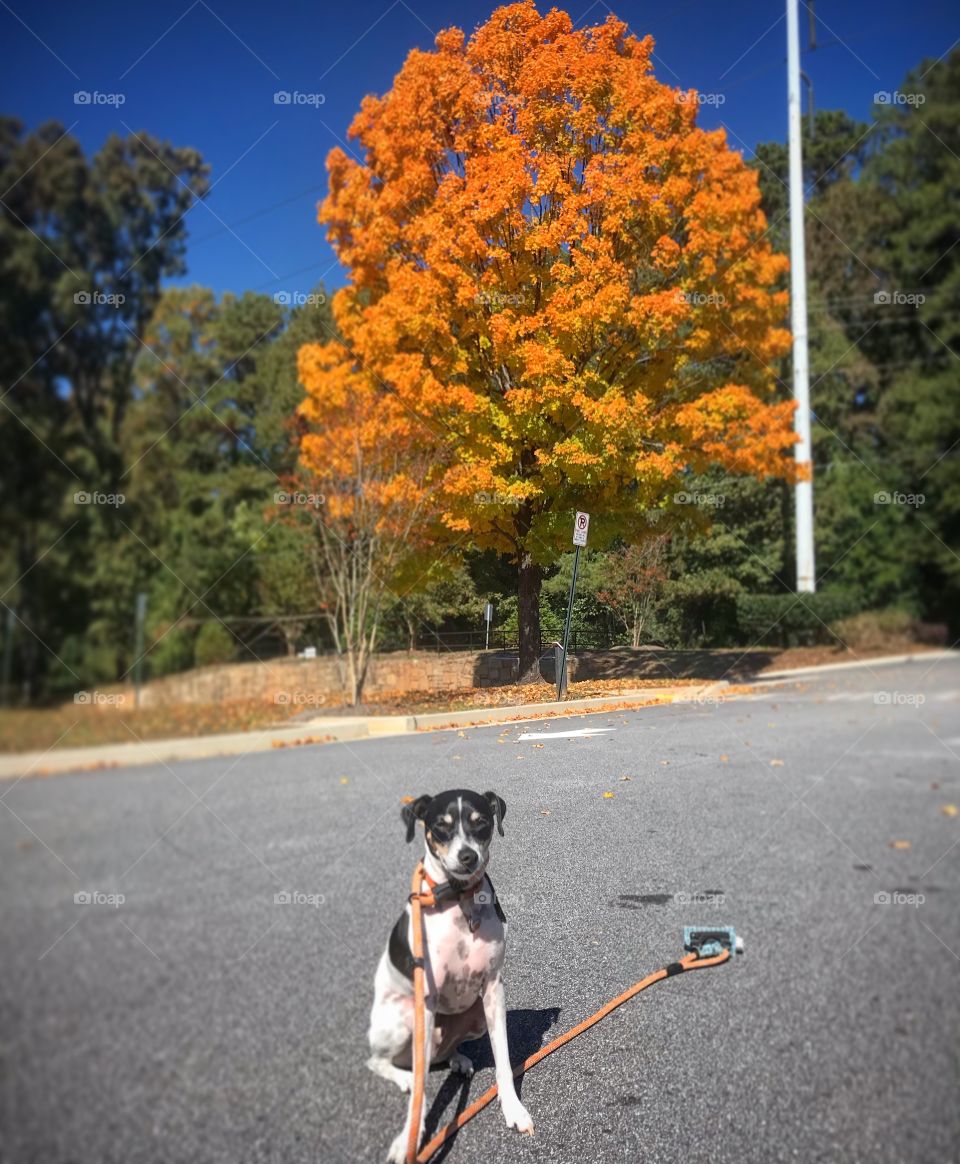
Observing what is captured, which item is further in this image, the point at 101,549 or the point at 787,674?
the point at 787,674

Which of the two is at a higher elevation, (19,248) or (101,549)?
(19,248)

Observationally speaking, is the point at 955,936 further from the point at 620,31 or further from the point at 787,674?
the point at 620,31

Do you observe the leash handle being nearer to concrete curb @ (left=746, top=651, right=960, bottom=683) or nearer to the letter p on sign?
concrete curb @ (left=746, top=651, right=960, bottom=683)

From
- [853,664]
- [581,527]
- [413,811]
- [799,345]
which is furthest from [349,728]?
[799,345]

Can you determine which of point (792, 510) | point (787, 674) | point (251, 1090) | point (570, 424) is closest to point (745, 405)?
point (792, 510)

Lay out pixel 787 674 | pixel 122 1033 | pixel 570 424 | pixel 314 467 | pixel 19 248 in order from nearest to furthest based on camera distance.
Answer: pixel 19 248
pixel 122 1033
pixel 314 467
pixel 570 424
pixel 787 674

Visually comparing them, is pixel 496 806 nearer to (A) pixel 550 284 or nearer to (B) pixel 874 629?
(B) pixel 874 629

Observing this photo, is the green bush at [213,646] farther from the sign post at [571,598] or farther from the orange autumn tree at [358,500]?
the sign post at [571,598]

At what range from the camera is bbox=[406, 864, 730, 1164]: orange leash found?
1890mm

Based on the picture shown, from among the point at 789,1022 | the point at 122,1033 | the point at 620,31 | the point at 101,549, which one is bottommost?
the point at 789,1022

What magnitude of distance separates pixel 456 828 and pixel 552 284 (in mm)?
1353

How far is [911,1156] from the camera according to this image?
2.21 metres

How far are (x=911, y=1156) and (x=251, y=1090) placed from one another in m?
1.77

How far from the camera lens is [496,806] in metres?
2.02
